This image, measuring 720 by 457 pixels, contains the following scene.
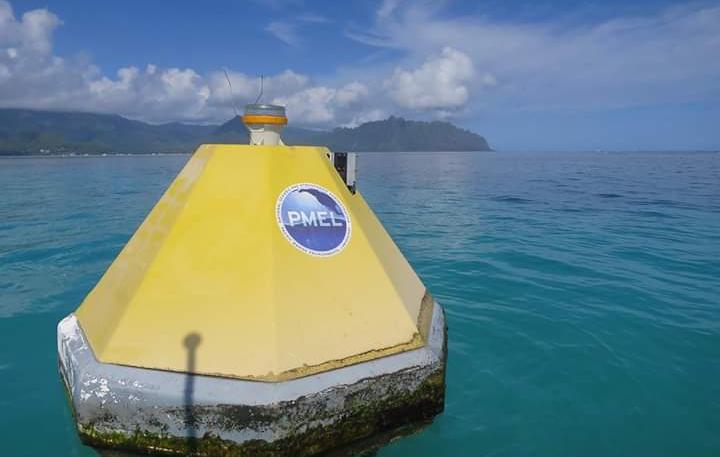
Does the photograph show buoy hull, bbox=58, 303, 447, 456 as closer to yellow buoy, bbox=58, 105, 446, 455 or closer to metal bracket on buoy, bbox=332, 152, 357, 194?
yellow buoy, bbox=58, 105, 446, 455

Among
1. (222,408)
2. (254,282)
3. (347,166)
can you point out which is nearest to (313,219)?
(254,282)

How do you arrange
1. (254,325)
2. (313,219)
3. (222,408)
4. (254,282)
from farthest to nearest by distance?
(313,219)
(254,282)
(254,325)
(222,408)

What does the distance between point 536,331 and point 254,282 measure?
4633mm

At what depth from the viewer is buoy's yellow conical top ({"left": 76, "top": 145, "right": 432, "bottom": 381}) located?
3.40m

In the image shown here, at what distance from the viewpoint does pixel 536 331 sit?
21.7 feet

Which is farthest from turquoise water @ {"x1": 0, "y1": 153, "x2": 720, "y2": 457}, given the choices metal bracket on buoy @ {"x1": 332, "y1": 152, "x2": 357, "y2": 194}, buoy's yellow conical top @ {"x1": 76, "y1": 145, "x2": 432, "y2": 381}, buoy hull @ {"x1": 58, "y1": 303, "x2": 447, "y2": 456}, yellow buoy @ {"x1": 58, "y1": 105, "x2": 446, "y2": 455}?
metal bracket on buoy @ {"x1": 332, "y1": 152, "x2": 357, "y2": 194}

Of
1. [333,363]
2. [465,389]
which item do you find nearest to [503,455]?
[465,389]

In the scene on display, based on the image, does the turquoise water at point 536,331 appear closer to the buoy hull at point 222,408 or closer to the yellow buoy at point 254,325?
the buoy hull at point 222,408

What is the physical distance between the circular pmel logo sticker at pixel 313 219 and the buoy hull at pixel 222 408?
41.4 inches

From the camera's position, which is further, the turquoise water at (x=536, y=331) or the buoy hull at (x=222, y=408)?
the turquoise water at (x=536, y=331)

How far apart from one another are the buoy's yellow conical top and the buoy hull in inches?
3.9

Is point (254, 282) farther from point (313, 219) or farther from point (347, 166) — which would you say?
point (347, 166)

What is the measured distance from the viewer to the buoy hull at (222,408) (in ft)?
10.4

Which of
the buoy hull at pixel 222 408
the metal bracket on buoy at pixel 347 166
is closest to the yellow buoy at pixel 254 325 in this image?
the buoy hull at pixel 222 408
